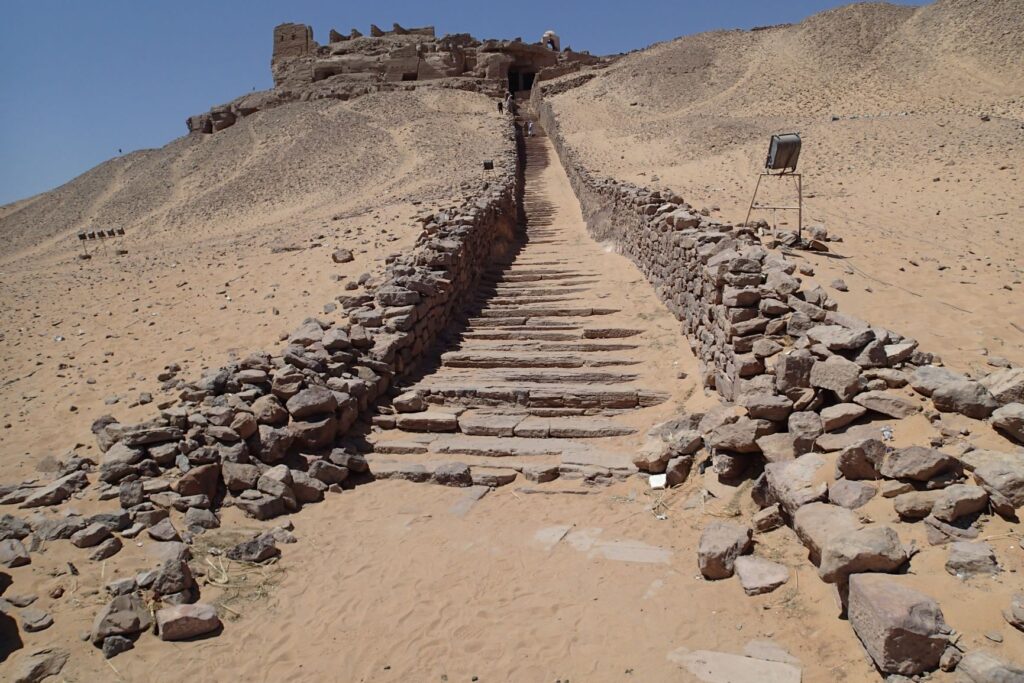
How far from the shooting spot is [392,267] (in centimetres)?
995

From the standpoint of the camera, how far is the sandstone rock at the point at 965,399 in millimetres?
4090

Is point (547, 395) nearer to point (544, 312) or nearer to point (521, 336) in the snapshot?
point (521, 336)

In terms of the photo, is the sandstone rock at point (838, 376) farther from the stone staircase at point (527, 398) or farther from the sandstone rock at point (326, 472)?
the sandstone rock at point (326, 472)

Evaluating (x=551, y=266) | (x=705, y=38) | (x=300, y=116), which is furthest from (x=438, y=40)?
(x=551, y=266)

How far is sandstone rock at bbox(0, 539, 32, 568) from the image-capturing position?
14.4 ft

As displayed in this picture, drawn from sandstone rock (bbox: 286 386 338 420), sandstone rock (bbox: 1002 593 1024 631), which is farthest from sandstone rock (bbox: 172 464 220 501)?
sandstone rock (bbox: 1002 593 1024 631)

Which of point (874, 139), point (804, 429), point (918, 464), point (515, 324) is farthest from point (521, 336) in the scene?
point (874, 139)

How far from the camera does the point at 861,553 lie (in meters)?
3.28

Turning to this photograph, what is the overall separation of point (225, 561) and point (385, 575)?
1223mm

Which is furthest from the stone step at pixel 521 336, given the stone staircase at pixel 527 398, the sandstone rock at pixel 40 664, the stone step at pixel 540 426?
the sandstone rock at pixel 40 664

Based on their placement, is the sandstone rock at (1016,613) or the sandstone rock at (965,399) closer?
the sandstone rock at (1016,613)

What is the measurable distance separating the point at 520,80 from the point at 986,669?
49.2m

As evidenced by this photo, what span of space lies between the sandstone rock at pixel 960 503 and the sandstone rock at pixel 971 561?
8.1 inches

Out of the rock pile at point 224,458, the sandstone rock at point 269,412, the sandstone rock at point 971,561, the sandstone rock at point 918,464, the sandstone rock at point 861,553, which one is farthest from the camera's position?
the sandstone rock at point 269,412
